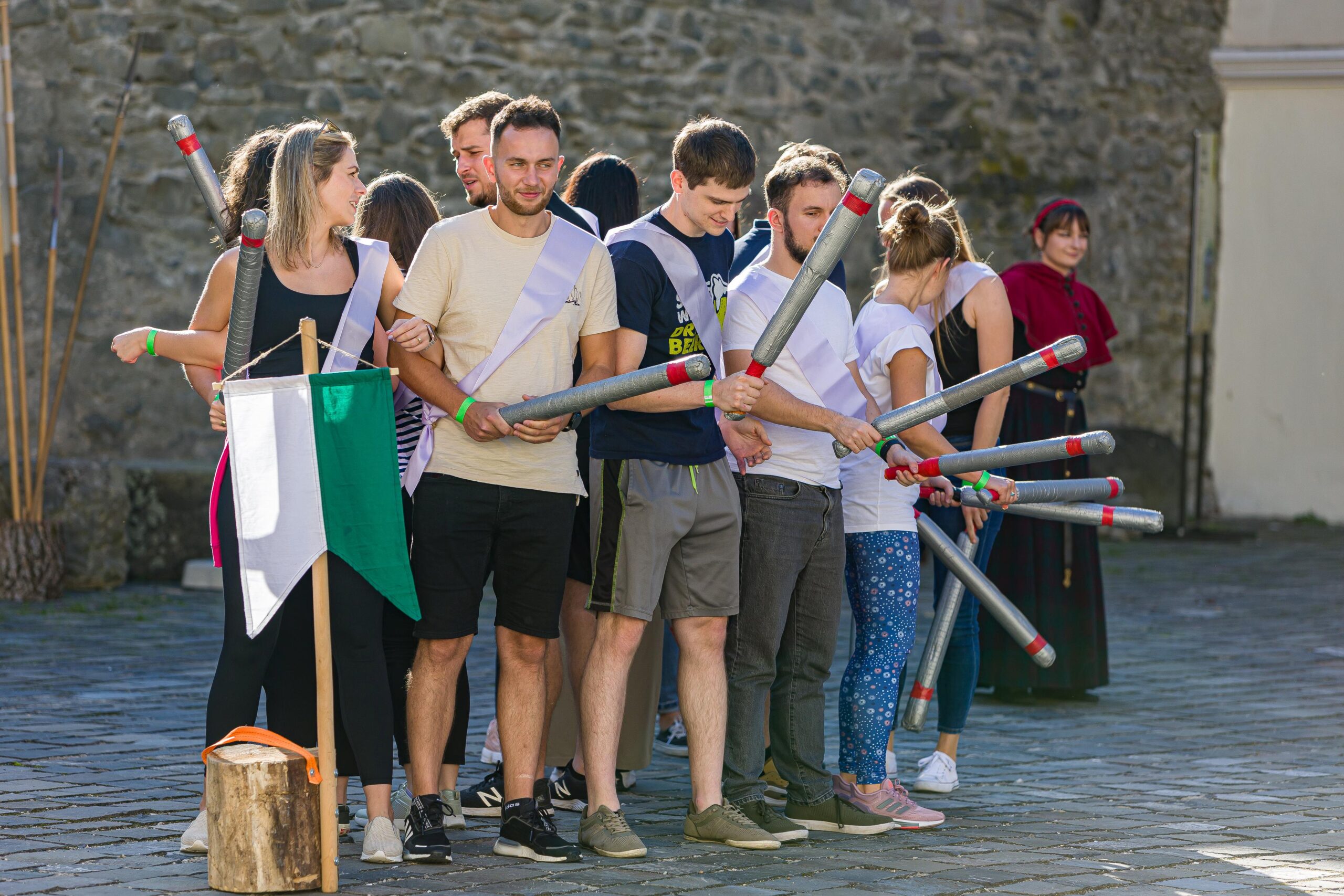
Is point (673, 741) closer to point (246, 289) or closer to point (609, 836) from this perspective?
point (609, 836)

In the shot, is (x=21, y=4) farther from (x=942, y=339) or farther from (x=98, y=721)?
(x=942, y=339)

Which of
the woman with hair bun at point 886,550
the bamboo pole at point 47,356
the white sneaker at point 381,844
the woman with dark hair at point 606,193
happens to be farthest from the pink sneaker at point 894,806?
the bamboo pole at point 47,356

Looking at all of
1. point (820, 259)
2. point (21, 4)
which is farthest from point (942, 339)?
point (21, 4)

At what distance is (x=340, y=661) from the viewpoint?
4.08 m

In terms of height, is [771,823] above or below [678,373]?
below

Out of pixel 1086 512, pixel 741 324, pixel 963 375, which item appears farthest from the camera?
pixel 963 375

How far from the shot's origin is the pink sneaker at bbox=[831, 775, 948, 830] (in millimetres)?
4625

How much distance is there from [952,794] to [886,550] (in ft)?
2.85

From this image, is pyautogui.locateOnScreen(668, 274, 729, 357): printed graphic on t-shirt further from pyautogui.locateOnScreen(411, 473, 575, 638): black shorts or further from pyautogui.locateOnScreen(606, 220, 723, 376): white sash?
pyautogui.locateOnScreen(411, 473, 575, 638): black shorts

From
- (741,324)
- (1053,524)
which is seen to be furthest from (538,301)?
(1053,524)

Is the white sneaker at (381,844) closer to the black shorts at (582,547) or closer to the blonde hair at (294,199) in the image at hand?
the black shorts at (582,547)

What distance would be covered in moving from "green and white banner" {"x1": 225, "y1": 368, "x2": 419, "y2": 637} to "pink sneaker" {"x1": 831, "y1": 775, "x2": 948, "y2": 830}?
1.43 m

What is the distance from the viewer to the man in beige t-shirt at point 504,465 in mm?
4145

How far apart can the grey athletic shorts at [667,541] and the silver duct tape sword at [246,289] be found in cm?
97
